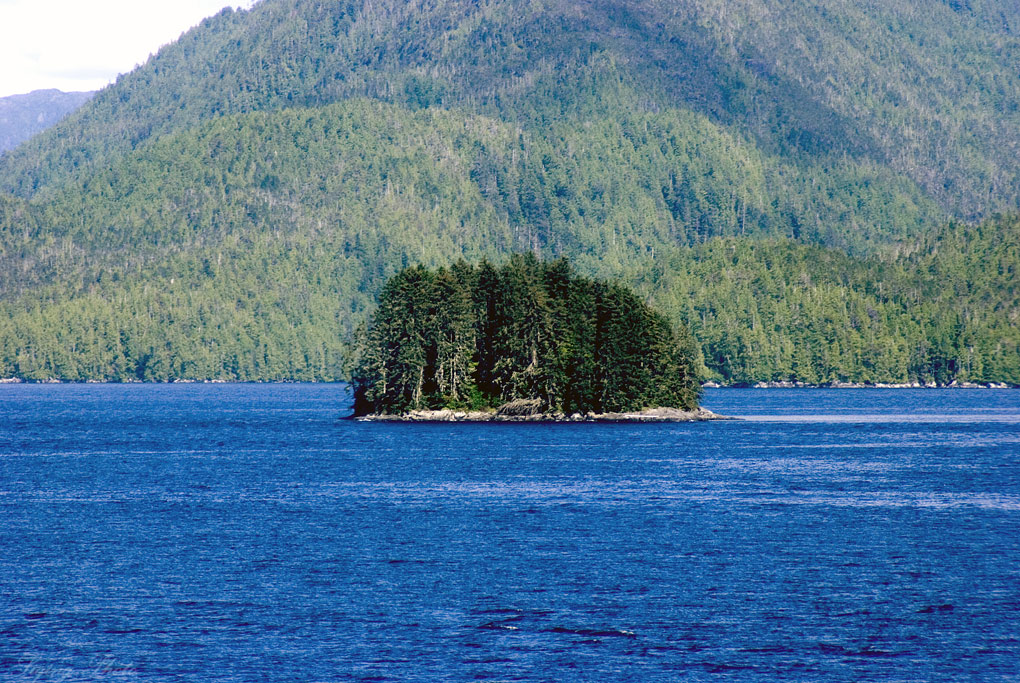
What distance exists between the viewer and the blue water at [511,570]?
45.0m

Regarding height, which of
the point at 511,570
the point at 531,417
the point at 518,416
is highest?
the point at 518,416

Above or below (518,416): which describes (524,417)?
below

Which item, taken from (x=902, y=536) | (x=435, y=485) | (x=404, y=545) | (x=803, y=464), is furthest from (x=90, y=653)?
(x=803, y=464)

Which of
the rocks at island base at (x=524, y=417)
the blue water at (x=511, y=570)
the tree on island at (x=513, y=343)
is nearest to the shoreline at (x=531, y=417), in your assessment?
the rocks at island base at (x=524, y=417)

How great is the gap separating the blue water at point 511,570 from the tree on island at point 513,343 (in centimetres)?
4783

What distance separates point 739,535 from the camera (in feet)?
233

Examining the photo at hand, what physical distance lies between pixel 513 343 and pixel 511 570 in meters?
104

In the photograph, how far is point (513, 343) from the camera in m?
164

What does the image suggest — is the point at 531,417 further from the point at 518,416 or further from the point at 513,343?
the point at 513,343

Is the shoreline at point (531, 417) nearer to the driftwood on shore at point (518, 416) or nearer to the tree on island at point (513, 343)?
the driftwood on shore at point (518, 416)

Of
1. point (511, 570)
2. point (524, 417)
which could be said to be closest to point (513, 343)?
point (524, 417)

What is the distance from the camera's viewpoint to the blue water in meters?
45.0

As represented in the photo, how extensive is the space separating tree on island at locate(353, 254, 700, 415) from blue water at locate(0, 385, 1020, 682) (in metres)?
47.8

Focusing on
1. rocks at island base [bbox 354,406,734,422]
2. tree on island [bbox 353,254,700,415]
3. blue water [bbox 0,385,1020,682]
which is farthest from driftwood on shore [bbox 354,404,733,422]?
blue water [bbox 0,385,1020,682]
